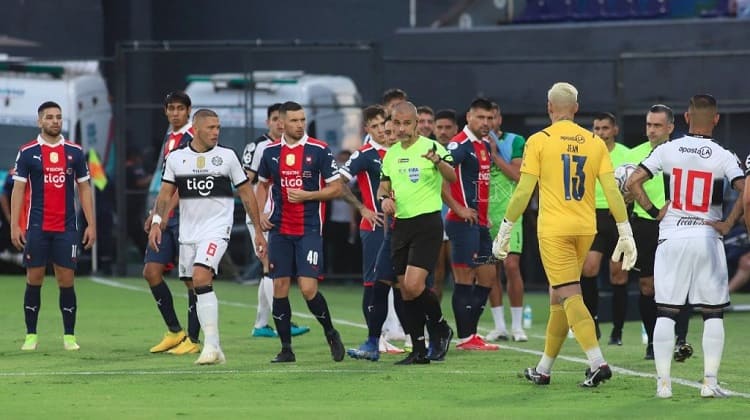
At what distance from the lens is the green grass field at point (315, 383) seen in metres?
9.81

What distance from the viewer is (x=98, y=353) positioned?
13508 mm

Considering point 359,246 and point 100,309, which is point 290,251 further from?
point 359,246

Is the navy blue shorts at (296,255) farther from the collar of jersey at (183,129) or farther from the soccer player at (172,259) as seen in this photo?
the collar of jersey at (183,129)

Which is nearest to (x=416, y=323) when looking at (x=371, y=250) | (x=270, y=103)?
(x=371, y=250)

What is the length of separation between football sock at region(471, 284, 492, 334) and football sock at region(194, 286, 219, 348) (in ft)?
8.76

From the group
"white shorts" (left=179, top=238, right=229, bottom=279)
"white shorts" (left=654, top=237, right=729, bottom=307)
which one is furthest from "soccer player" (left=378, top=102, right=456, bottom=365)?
"white shorts" (left=654, top=237, right=729, bottom=307)

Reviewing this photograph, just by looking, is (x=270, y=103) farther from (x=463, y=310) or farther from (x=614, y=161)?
(x=463, y=310)

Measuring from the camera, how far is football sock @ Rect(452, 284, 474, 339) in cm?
1395

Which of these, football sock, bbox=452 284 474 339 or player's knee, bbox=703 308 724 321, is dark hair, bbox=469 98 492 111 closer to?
football sock, bbox=452 284 474 339

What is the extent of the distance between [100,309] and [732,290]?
8.51 meters

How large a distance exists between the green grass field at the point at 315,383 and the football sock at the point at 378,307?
0.89 ft

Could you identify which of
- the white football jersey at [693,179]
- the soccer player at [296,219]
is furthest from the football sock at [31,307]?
the white football jersey at [693,179]

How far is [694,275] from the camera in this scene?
10.6 meters

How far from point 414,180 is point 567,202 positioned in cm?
183
